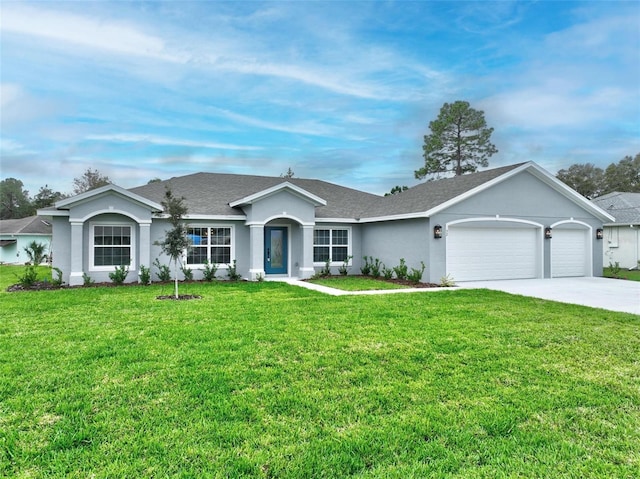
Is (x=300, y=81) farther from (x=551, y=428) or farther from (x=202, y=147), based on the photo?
(x=551, y=428)

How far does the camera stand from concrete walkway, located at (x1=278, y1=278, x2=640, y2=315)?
34.1 feet

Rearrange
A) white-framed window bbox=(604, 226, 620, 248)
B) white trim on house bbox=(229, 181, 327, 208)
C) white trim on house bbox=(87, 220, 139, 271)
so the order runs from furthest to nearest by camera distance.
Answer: white-framed window bbox=(604, 226, 620, 248) < white trim on house bbox=(229, 181, 327, 208) < white trim on house bbox=(87, 220, 139, 271)

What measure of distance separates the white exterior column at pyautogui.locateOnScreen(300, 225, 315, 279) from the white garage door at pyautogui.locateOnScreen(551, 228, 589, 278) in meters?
10.1

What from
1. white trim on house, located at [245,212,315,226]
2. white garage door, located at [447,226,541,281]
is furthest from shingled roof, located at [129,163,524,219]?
white garage door, located at [447,226,541,281]

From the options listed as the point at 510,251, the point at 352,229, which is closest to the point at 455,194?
the point at 510,251

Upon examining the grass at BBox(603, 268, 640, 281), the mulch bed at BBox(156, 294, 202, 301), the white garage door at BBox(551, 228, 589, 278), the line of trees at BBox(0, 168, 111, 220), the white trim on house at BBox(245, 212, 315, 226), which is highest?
the line of trees at BBox(0, 168, 111, 220)

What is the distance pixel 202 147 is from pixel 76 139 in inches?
291

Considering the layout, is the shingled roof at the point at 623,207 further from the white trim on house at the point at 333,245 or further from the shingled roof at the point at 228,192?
Answer: the white trim on house at the point at 333,245

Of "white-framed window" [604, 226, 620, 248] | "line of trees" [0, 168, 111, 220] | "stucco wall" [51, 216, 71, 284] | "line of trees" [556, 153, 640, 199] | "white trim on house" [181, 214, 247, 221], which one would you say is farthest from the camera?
"line of trees" [0, 168, 111, 220]

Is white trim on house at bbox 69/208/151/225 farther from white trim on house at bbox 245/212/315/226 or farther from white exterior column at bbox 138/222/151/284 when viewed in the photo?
white trim on house at bbox 245/212/315/226

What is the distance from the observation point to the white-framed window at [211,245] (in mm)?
15711

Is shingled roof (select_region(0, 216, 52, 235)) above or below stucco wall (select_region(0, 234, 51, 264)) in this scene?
above

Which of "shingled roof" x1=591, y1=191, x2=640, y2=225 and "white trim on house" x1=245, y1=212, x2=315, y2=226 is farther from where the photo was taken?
"shingled roof" x1=591, y1=191, x2=640, y2=225

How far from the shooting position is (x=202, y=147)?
25672mm
